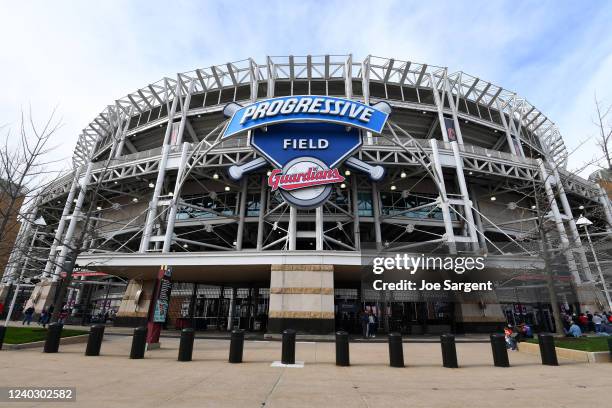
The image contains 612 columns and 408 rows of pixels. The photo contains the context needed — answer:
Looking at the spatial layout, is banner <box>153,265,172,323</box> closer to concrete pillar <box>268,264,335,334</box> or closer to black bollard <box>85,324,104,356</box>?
black bollard <box>85,324,104,356</box>

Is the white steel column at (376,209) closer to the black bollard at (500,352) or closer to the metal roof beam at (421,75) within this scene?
the metal roof beam at (421,75)

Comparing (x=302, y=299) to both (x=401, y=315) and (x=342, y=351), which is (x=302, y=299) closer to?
(x=401, y=315)

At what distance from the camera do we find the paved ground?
16.7ft

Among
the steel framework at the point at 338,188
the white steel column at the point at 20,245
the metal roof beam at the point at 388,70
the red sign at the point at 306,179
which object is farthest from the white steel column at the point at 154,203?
the metal roof beam at the point at 388,70

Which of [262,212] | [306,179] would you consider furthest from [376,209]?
[262,212]

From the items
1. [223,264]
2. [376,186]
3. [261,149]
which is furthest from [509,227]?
[223,264]

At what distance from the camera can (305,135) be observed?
22859 mm

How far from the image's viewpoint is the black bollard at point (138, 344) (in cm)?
956

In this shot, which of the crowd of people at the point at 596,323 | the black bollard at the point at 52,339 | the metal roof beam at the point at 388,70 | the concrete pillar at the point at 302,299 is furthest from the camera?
the metal roof beam at the point at 388,70

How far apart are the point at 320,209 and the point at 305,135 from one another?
554 cm

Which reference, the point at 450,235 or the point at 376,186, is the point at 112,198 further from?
the point at 450,235

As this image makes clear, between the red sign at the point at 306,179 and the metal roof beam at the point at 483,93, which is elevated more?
the metal roof beam at the point at 483,93

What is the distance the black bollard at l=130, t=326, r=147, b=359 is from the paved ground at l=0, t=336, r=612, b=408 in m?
0.38

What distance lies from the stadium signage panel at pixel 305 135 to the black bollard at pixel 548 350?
13938mm
